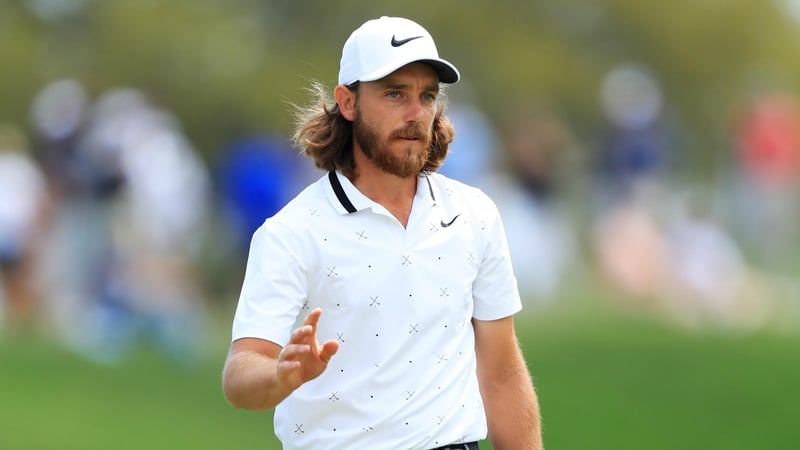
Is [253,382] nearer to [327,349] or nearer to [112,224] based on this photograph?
[327,349]

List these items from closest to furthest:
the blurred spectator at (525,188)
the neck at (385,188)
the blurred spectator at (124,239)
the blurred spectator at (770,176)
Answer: the neck at (385,188)
the blurred spectator at (124,239)
the blurred spectator at (525,188)
the blurred spectator at (770,176)

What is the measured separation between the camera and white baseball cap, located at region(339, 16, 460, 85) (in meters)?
5.18

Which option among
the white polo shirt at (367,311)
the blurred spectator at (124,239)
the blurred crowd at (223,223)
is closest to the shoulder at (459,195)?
the white polo shirt at (367,311)

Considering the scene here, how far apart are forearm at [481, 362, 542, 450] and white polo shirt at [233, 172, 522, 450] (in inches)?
9.5

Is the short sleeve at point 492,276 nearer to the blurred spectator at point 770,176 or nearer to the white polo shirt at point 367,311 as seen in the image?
the white polo shirt at point 367,311

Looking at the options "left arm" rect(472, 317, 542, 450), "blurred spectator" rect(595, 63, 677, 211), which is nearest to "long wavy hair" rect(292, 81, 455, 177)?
"left arm" rect(472, 317, 542, 450)

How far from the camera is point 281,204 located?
17016 mm

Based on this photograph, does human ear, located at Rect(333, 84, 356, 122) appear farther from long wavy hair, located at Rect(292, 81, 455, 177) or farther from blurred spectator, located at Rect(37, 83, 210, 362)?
blurred spectator, located at Rect(37, 83, 210, 362)

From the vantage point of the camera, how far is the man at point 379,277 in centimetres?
507

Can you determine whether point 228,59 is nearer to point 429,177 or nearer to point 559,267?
point 559,267

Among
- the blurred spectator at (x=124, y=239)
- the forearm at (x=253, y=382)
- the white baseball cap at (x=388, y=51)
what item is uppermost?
the blurred spectator at (x=124, y=239)

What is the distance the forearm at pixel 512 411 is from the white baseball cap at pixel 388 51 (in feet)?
3.52

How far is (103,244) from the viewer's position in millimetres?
16469

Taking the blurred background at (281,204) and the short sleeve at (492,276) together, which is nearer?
the short sleeve at (492,276)
